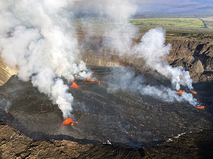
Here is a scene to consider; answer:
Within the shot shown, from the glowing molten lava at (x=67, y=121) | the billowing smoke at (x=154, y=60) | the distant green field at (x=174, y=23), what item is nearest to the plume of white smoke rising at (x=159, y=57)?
the billowing smoke at (x=154, y=60)

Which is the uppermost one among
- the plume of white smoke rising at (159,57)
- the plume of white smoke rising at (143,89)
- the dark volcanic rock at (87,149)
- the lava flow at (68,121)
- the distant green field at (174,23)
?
the distant green field at (174,23)

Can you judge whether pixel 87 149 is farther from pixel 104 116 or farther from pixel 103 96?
pixel 103 96

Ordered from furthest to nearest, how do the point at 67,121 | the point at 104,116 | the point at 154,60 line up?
1. the point at 154,60
2. the point at 104,116
3. the point at 67,121

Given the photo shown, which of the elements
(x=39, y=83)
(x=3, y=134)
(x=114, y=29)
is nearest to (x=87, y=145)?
(x=3, y=134)

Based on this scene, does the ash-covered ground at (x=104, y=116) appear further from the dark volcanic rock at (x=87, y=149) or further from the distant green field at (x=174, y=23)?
the distant green field at (x=174, y=23)

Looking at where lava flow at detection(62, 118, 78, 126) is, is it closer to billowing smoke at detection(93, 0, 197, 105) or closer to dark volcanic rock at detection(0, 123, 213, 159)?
dark volcanic rock at detection(0, 123, 213, 159)

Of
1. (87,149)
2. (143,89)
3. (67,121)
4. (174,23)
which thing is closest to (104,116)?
(67,121)

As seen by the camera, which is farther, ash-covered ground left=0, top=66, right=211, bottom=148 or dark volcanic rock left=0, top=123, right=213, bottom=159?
ash-covered ground left=0, top=66, right=211, bottom=148

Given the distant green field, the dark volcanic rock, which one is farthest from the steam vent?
the distant green field

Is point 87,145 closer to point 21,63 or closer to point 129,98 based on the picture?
point 129,98
